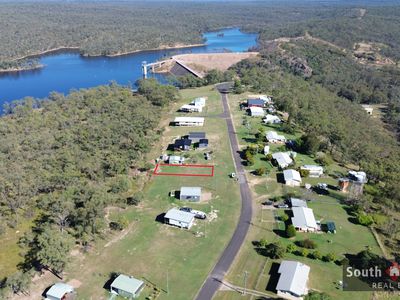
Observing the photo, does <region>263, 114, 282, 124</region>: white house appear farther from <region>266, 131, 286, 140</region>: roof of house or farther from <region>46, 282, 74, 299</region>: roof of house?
<region>46, 282, 74, 299</region>: roof of house

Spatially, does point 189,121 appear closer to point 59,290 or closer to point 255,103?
point 255,103

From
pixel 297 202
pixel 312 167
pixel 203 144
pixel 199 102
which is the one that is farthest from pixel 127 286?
pixel 199 102

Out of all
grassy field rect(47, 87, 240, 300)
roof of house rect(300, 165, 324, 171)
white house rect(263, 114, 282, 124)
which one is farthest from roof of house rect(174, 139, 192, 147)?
white house rect(263, 114, 282, 124)

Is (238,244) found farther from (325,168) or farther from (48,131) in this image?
(48,131)

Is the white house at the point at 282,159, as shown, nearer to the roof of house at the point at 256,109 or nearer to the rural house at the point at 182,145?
the rural house at the point at 182,145

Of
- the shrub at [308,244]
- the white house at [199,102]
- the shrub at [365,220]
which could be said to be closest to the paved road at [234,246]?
the shrub at [308,244]
